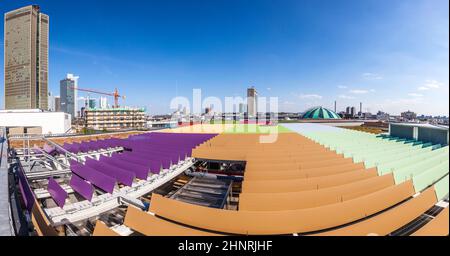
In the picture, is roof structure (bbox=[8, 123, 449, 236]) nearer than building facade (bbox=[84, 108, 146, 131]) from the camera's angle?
Yes

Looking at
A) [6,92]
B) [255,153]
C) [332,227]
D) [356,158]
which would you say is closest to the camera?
[332,227]

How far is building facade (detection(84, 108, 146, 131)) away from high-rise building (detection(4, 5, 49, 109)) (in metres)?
14.5

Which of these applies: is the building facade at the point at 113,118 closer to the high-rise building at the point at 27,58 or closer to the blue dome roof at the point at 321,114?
the high-rise building at the point at 27,58

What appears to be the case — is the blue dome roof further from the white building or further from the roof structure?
the white building

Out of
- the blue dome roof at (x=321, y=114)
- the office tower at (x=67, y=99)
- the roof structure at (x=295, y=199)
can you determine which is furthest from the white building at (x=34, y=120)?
the office tower at (x=67, y=99)

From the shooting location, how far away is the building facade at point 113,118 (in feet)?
206

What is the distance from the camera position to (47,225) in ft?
6.46

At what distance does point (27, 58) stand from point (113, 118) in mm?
27839

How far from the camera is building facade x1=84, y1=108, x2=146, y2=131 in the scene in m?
62.9

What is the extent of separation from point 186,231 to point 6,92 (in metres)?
70.8

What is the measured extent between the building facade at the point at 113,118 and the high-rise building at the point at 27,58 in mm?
14461

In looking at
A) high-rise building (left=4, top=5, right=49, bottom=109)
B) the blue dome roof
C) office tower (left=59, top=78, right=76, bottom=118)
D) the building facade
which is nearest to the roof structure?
high-rise building (left=4, top=5, right=49, bottom=109)
